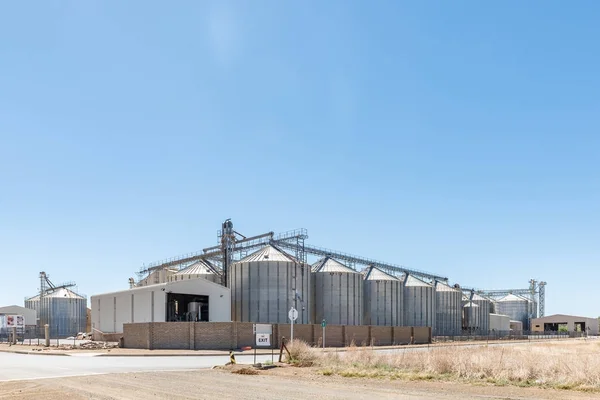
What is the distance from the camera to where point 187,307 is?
63906 millimetres

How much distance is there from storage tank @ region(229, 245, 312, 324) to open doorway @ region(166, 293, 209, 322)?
13.5 ft

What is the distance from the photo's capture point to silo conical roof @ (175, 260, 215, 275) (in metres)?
73.7

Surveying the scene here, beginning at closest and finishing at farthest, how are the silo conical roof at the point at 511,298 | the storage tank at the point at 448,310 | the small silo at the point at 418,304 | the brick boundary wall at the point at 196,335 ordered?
1. the brick boundary wall at the point at 196,335
2. the small silo at the point at 418,304
3. the storage tank at the point at 448,310
4. the silo conical roof at the point at 511,298

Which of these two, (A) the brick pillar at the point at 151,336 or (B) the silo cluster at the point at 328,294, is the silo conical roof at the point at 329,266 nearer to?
(B) the silo cluster at the point at 328,294

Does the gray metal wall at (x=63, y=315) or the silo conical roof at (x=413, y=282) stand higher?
the silo conical roof at (x=413, y=282)

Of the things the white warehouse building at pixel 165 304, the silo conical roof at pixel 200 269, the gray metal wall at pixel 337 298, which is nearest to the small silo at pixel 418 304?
the gray metal wall at pixel 337 298

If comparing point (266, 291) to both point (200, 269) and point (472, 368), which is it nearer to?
point (200, 269)

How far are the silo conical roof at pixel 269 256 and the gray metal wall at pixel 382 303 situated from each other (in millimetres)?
16341

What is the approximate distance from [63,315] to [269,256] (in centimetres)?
4550

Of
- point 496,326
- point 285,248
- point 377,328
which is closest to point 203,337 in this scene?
point 377,328

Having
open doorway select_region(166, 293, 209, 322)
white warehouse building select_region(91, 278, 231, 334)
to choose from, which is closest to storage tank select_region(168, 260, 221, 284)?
open doorway select_region(166, 293, 209, 322)

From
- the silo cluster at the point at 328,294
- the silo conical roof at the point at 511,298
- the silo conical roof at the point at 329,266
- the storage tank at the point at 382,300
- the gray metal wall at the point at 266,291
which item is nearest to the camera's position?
the gray metal wall at the point at 266,291

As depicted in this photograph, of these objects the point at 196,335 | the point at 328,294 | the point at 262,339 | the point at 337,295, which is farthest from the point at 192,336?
the point at 337,295

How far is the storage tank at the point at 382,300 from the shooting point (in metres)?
77.2
